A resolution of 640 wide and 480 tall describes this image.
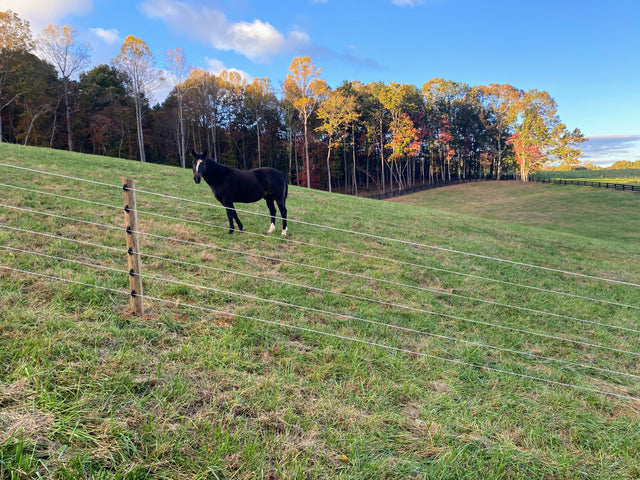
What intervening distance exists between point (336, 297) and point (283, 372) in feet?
6.64

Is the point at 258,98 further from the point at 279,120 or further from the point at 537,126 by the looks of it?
the point at 537,126

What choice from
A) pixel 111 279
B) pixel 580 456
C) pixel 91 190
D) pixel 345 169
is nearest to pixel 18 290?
pixel 111 279

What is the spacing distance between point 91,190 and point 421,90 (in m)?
49.7

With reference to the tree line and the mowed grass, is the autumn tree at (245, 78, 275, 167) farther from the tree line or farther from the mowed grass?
the mowed grass

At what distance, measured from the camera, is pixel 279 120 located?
45.9 metres

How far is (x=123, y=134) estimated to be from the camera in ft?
122

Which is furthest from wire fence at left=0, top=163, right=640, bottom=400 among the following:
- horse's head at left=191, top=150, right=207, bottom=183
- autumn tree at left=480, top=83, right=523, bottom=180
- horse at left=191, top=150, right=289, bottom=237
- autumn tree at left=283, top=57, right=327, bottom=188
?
autumn tree at left=480, top=83, right=523, bottom=180

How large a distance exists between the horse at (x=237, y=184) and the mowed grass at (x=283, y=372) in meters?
0.95

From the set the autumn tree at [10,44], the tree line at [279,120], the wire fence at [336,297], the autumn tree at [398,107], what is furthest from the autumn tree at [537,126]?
the autumn tree at [10,44]

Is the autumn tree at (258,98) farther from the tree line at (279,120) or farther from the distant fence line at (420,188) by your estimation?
the distant fence line at (420,188)

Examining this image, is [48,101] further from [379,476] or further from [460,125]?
[460,125]

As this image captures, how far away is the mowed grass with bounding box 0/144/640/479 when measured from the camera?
196 cm

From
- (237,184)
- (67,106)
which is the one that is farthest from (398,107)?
(237,184)

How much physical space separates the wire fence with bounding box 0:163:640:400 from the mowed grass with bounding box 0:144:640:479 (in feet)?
0.13
